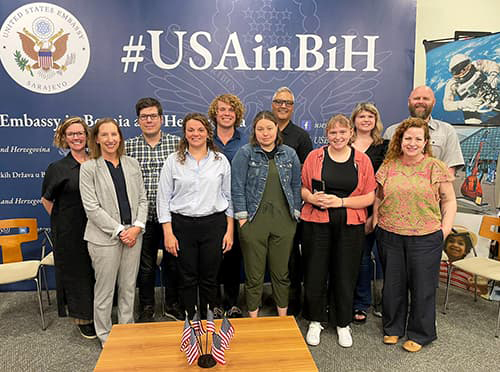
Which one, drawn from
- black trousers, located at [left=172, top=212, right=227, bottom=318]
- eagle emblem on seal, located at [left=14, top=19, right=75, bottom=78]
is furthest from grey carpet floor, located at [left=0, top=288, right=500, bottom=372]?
eagle emblem on seal, located at [left=14, top=19, right=75, bottom=78]

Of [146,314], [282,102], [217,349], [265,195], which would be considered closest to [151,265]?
[146,314]

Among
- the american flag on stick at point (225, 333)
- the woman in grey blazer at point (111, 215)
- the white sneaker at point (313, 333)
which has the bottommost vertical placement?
the white sneaker at point (313, 333)

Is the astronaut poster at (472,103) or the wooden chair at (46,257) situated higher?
the astronaut poster at (472,103)

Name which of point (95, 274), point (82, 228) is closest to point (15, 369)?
point (95, 274)

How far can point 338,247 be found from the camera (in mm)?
2621

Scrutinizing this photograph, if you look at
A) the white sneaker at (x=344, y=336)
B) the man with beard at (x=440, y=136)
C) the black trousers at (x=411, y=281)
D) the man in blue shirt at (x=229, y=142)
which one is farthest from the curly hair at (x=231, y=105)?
the white sneaker at (x=344, y=336)

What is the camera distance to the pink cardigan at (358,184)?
8.32 feet

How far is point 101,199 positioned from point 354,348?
1956 mm

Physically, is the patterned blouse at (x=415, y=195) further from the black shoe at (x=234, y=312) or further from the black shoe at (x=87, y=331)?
Result: the black shoe at (x=87, y=331)

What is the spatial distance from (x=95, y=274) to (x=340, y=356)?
1708 millimetres

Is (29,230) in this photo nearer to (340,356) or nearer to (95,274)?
(95,274)

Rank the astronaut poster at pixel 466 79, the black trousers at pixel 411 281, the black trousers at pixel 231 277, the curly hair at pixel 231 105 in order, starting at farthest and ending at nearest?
the astronaut poster at pixel 466 79 < the black trousers at pixel 231 277 < the curly hair at pixel 231 105 < the black trousers at pixel 411 281

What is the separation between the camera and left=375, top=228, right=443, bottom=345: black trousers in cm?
256

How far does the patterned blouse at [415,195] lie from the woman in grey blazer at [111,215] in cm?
164
